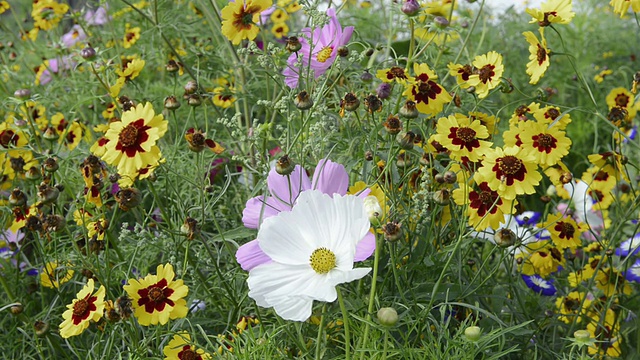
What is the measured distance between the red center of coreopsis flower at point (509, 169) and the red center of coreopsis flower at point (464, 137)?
0.09m

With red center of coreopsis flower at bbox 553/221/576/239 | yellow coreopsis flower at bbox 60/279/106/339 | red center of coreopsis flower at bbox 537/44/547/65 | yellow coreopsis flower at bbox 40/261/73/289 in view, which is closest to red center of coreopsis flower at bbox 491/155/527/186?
red center of coreopsis flower at bbox 537/44/547/65

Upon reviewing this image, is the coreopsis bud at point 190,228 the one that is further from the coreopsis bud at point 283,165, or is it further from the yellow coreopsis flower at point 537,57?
the yellow coreopsis flower at point 537,57

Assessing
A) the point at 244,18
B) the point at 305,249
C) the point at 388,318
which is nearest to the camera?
the point at 388,318

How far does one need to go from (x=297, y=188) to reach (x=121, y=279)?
52 centimetres

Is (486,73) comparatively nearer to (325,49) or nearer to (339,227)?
(325,49)

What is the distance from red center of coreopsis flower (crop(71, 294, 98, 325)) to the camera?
1.05 m

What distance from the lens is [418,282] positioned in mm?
1159

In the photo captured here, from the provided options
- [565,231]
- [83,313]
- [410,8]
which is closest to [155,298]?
[83,313]

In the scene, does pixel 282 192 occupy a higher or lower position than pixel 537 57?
lower

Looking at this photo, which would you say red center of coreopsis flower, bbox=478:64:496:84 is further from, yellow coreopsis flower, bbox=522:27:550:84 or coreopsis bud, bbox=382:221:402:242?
coreopsis bud, bbox=382:221:402:242

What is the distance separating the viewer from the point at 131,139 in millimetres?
1002

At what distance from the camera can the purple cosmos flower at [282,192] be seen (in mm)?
990

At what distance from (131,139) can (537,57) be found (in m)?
0.62

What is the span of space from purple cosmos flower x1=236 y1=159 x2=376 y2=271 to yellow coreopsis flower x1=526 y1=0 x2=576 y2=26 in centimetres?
37
